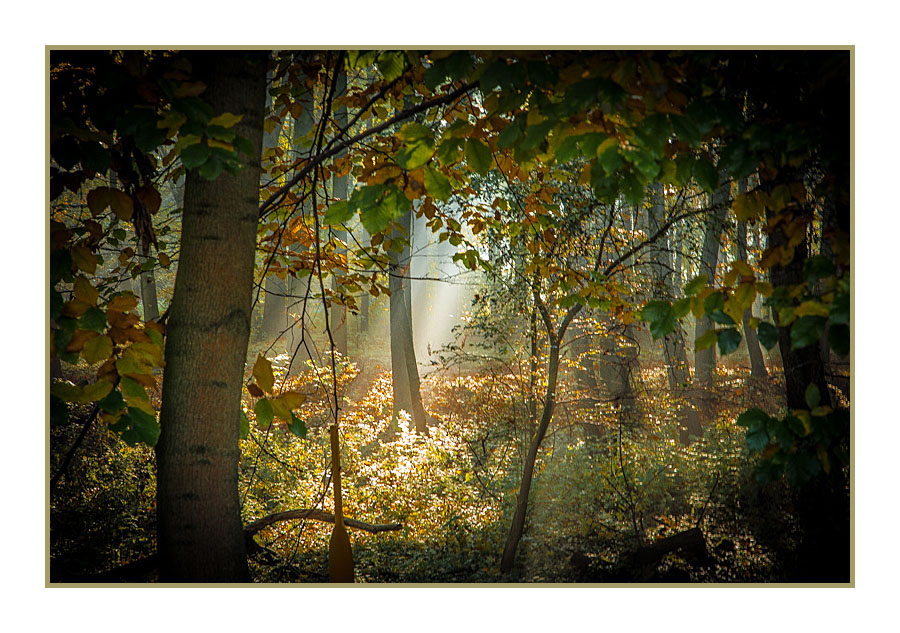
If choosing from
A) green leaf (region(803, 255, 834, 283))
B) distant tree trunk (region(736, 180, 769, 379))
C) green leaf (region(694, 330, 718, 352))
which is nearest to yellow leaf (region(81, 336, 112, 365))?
green leaf (region(694, 330, 718, 352))

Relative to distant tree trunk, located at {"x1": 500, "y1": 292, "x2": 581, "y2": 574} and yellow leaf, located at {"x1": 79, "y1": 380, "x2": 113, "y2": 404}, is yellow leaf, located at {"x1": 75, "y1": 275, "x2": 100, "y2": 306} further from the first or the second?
distant tree trunk, located at {"x1": 500, "y1": 292, "x2": 581, "y2": 574}

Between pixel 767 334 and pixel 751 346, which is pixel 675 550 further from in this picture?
pixel 751 346

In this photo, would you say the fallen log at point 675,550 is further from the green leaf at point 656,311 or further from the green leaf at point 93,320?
the green leaf at point 93,320

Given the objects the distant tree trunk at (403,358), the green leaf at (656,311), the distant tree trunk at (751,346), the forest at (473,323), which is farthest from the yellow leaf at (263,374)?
the distant tree trunk at (403,358)

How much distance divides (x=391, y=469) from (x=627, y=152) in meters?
3.05

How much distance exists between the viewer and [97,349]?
4.53ft

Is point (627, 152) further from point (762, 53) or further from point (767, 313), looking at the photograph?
point (767, 313)

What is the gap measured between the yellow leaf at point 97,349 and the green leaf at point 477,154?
985mm

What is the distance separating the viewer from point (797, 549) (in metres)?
2.11

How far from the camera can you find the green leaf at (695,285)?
150 cm

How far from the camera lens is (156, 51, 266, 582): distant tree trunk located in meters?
1.61

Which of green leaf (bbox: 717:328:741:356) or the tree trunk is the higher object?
green leaf (bbox: 717:328:741:356)

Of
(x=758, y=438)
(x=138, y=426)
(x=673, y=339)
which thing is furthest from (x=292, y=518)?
(x=673, y=339)

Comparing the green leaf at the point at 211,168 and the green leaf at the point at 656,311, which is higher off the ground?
the green leaf at the point at 211,168
